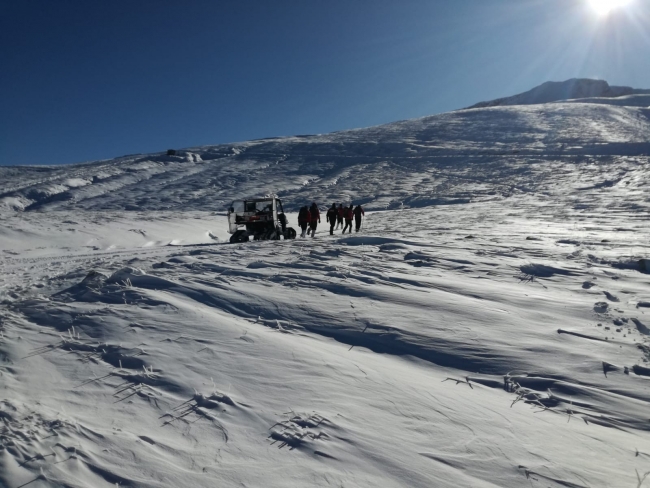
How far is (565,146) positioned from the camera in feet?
133

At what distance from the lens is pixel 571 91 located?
344 feet

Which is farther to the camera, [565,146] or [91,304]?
[565,146]

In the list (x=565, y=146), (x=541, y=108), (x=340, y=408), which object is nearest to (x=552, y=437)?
(x=340, y=408)

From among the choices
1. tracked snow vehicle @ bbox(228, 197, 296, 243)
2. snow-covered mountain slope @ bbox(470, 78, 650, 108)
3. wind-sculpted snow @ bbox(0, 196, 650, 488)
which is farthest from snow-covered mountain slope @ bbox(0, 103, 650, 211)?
snow-covered mountain slope @ bbox(470, 78, 650, 108)

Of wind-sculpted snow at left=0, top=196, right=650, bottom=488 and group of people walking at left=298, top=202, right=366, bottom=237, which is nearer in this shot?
wind-sculpted snow at left=0, top=196, right=650, bottom=488

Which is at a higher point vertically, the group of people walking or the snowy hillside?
the group of people walking

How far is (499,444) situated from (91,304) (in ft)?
17.0

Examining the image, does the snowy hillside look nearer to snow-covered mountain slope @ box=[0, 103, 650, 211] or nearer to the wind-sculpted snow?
the wind-sculpted snow

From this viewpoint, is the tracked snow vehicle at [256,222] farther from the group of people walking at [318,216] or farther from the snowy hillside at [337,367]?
the snowy hillside at [337,367]

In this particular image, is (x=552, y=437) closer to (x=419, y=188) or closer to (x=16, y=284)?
(x=16, y=284)

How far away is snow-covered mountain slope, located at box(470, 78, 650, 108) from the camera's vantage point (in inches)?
4102

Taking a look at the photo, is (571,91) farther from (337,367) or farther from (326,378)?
(326,378)

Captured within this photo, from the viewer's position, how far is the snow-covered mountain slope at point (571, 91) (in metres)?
104

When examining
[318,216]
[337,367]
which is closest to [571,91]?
[318,216]
